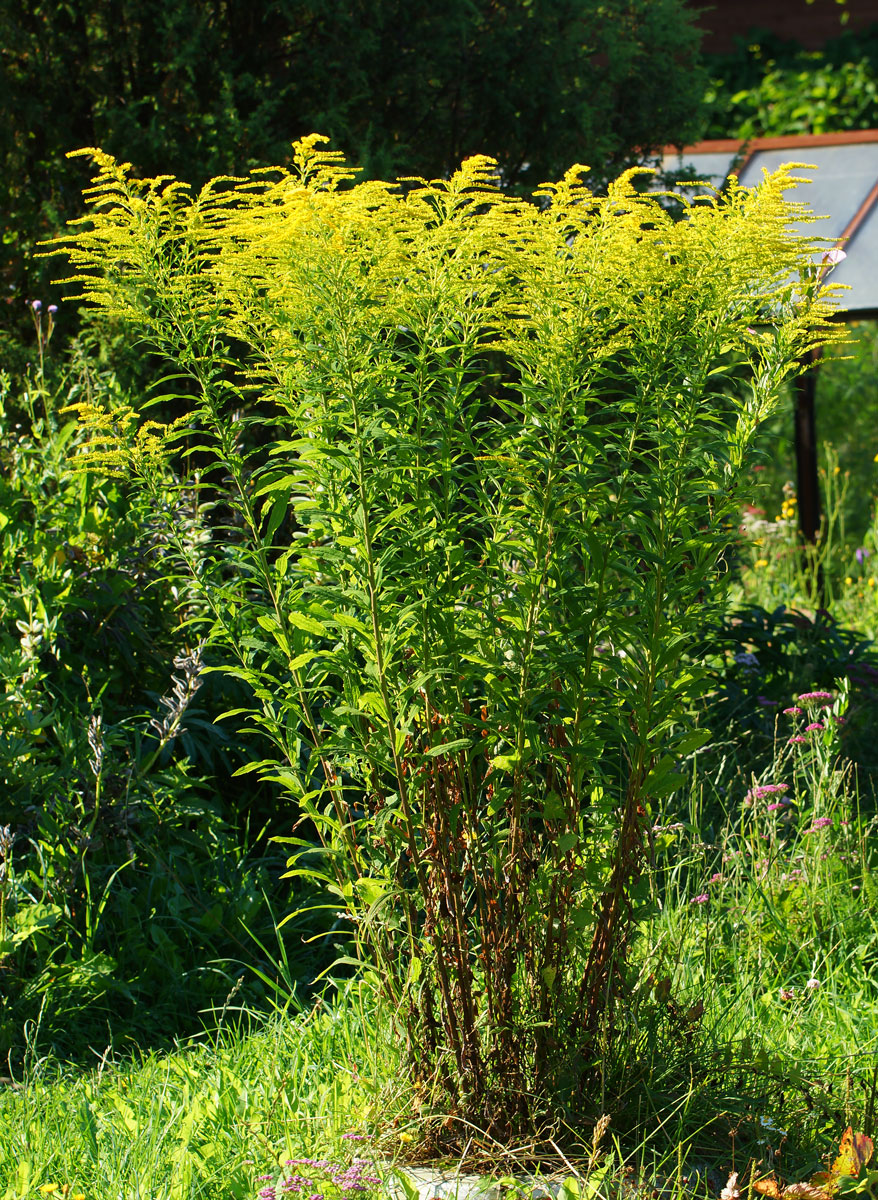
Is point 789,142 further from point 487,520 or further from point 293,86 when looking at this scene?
point 487,520

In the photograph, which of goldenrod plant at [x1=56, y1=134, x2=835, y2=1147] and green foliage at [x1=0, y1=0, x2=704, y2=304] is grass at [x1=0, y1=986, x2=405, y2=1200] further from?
green foliage at [x1=0, y1=0, x2=704, y2=304]

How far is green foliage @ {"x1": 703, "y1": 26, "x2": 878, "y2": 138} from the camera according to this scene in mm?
13516

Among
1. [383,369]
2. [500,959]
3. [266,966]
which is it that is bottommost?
[266,966]

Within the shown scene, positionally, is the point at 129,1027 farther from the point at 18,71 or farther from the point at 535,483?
the point at 18,71

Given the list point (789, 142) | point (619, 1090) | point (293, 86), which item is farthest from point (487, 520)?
point (789, 142)

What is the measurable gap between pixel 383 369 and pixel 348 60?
11.5 feet

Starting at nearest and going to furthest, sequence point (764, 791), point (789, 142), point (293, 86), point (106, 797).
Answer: point (106, 797) → point (764, 791) → point (293, 86) → point (789, 142)

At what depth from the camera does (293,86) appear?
5234 millimetres

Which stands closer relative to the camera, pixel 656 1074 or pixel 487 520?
pixel 487 520

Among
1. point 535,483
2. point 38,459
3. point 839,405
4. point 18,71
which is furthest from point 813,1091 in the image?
point 839,405

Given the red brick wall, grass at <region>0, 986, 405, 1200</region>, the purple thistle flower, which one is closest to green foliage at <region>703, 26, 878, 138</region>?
the red brick wall

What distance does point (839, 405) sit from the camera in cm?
1120

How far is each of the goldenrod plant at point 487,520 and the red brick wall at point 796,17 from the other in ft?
43.0

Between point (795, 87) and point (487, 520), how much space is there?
13.3 meters
